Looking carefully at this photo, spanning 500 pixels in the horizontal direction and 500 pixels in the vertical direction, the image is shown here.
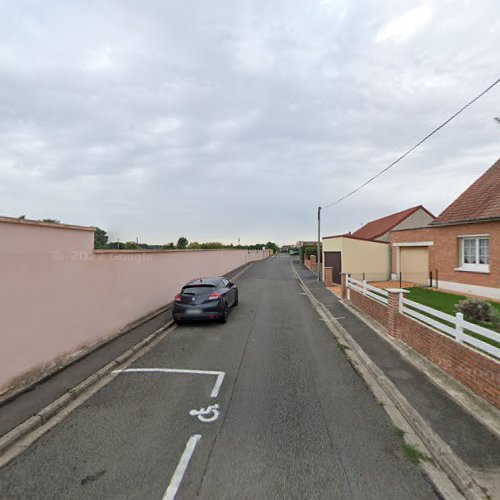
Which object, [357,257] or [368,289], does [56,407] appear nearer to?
[368,289]

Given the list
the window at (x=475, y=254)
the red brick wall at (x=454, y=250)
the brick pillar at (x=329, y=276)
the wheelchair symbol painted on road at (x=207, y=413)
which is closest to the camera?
the wheelchair symbol painted on road at (x=207, y=413)

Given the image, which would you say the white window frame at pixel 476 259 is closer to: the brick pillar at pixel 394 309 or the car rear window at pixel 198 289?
the brick pillar at pixel 394 309

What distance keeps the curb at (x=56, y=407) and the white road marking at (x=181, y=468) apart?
2140mm

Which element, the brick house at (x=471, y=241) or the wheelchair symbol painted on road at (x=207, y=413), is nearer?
the wheelchair symbol painted on road at (x=207, y=413)

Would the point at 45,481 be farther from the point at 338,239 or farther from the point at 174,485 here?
the point at 338,239

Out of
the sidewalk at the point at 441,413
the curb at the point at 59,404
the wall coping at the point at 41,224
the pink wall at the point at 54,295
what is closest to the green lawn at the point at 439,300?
the sidewalk at the point at 441,413

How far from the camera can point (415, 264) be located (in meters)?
18.6

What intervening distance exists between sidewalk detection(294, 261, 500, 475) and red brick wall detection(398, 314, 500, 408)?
0.43m

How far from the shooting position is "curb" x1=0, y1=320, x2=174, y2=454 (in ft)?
12.2

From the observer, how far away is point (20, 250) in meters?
4.97

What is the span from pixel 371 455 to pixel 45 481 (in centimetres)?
346

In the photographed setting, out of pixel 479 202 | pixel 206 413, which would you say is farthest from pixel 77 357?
pixel 479 202

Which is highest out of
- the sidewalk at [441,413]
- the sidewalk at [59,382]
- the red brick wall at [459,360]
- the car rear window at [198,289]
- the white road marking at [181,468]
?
the car rear window at [198,289]

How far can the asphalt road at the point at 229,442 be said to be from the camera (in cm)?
296
